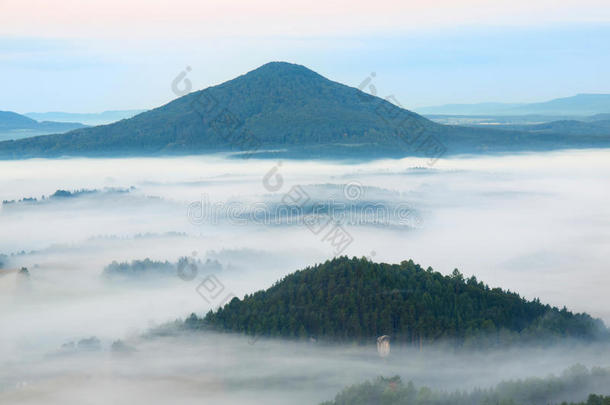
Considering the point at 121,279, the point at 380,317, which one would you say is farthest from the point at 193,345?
the point at 121,279

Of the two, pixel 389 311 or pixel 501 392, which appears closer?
pixel 501 392

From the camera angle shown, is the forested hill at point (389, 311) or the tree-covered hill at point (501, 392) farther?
the forested hill at point (389, 311)

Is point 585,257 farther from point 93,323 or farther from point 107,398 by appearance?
point 107,398

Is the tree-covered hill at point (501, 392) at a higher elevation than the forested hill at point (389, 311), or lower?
lower

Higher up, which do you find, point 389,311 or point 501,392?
point 389,311

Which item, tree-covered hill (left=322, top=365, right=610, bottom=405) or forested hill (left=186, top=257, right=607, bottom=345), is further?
forested hill (left=186, top=257, right=607, bottom=345)

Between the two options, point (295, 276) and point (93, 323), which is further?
point (93, 323)

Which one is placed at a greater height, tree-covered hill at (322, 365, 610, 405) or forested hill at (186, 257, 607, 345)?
forested hill at (186, 257, 607, 345)

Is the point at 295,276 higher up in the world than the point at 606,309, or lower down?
higher up
